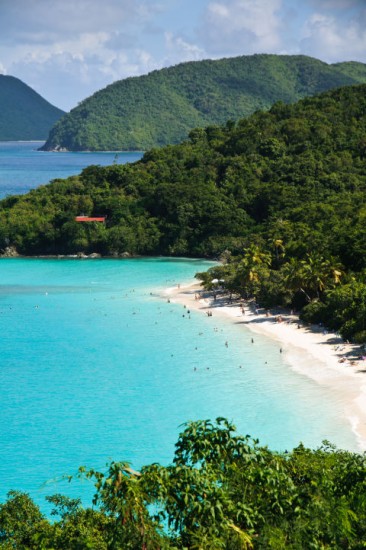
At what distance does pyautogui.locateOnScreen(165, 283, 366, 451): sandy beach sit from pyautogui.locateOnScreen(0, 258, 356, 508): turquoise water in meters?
0.79

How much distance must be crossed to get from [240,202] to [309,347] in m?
45.1

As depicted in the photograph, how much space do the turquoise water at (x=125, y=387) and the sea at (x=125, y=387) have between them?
2.6 inches

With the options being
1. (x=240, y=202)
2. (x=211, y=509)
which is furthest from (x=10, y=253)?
(x=211, y=509)

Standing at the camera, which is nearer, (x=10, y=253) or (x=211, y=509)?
(x=211, y=509)

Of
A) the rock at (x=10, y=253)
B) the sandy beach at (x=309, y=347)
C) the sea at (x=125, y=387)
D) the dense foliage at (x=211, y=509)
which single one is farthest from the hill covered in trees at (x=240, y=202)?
the dense foliage at (x=211, y=509)

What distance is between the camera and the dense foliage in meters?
16.2

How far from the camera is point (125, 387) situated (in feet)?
136

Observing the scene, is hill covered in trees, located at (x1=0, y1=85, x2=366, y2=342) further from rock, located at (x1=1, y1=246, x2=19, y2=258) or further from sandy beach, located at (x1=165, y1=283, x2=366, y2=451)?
sandy beach, located at (x1=165, y1=283, x2=366, y2=451)

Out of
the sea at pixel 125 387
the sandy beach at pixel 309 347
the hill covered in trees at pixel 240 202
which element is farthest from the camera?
the hill covered in trees at pixel 240 202

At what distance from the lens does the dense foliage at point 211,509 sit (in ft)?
53.3

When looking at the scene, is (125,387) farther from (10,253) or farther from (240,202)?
(10,253)

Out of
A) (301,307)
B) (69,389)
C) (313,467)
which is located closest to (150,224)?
(301,307)

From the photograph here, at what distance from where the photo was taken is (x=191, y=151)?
108625mm

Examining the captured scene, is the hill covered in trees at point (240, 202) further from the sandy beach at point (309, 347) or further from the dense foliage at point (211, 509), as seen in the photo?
the dense foliage at point (211, 509)
